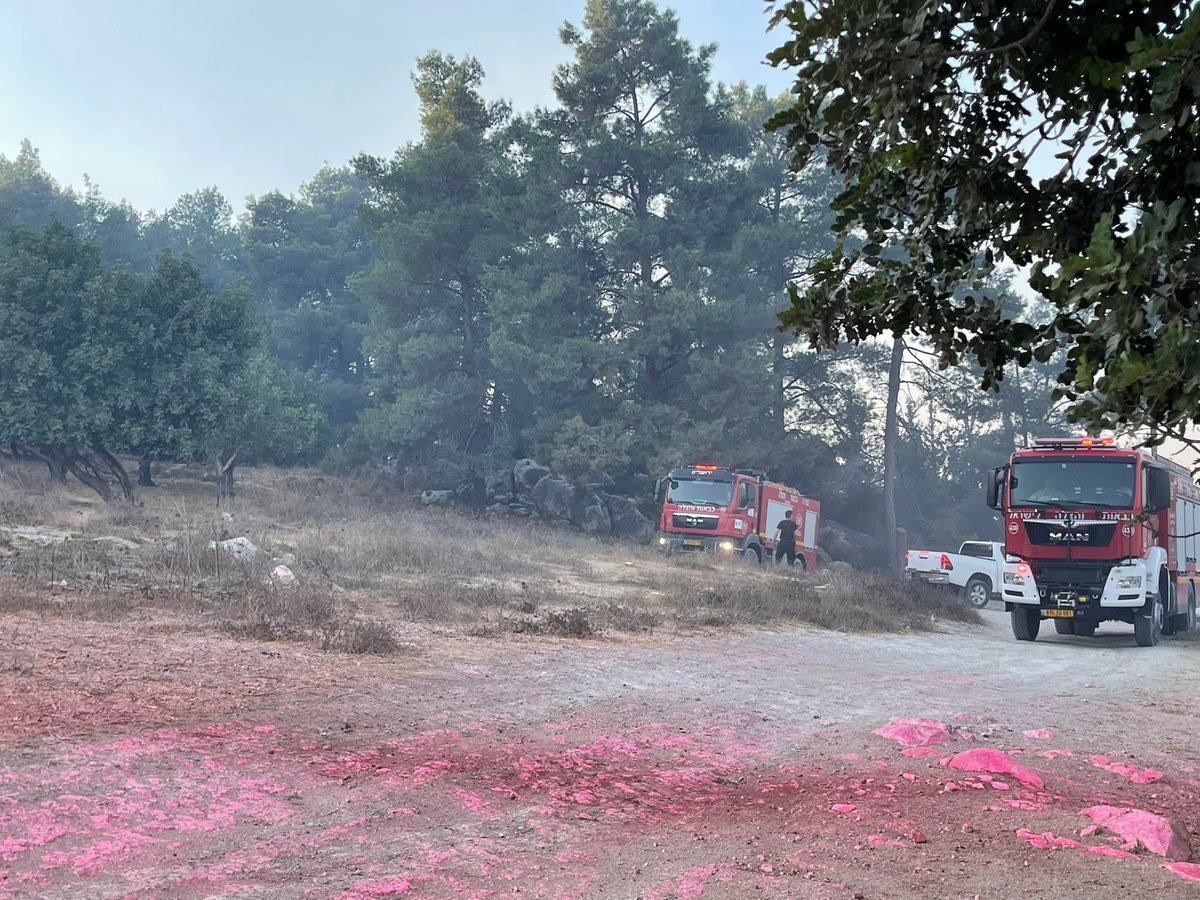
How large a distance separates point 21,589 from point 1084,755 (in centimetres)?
1071

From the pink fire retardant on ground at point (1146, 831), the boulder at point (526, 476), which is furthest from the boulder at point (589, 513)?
the pink fire retardant on ground at point (1146, 831)

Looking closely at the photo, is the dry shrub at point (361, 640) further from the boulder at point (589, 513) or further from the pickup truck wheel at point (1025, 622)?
the boulder at point (589, 513)

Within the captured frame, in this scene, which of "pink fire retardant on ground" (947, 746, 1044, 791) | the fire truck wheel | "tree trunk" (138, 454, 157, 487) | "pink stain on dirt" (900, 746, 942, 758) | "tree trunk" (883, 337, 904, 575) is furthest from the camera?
"tree trunk" (883, 337, 904, 575)

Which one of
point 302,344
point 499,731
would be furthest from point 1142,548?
point 302,344

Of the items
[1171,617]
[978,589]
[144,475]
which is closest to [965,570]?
[978,589]

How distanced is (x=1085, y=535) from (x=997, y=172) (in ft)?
45.9

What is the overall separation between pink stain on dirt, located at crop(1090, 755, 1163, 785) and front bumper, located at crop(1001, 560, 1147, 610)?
10.8m

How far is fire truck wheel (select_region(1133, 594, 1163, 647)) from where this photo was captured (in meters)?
17.5

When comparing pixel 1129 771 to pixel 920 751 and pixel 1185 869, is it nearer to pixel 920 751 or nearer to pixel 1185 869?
pixel 920 751

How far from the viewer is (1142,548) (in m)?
17.1

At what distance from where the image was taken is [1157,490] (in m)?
17.0

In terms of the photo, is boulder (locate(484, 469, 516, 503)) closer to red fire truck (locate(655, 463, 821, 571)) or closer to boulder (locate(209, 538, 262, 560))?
red fire truck (locate(655, 463, 821, 571))

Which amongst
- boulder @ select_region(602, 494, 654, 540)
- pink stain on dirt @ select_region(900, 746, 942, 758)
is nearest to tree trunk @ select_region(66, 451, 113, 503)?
boulder @ select_region(602, 494, 654, 540)

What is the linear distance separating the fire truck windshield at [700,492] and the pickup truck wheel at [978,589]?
7.52 m
